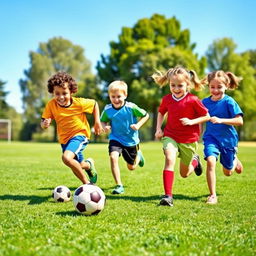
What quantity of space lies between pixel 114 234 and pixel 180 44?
4662 cm

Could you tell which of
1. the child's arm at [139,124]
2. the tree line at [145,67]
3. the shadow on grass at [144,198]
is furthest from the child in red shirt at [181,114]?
the tree line at [145,67]

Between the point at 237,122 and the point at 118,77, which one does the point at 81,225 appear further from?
the point at 118,77

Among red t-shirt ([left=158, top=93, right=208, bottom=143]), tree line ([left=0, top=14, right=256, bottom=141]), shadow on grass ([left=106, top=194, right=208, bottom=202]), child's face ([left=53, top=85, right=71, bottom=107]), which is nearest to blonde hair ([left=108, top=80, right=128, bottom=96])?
child's face ([left=53, top=85, right=71, bottom=107])

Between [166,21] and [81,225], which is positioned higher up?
[166,21]

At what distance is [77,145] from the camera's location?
6516 millimetres

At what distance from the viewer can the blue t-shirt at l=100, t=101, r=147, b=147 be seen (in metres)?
7.28

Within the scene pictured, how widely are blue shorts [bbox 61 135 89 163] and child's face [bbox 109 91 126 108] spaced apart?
103 centimetres

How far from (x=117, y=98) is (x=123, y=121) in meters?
0.46

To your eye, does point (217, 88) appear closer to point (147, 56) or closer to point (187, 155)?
point (187, 155)

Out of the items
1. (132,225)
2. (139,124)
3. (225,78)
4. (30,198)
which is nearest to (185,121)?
(139,124)

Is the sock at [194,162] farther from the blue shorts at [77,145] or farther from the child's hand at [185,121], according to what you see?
the blue shorts at [77,145]

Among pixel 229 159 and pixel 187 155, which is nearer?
pixel 187 155

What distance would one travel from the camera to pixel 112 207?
5.28m

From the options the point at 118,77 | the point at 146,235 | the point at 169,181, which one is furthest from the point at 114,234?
the point at 118,77
